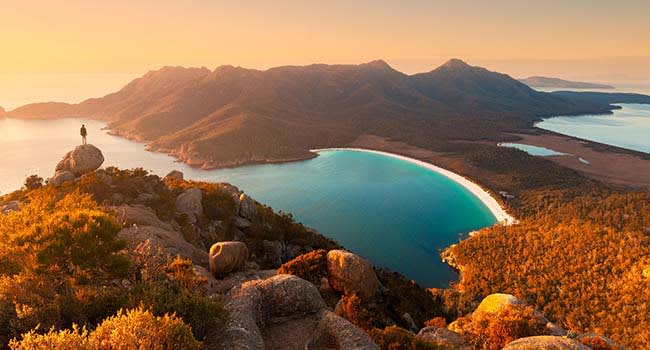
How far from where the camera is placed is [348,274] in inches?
1081

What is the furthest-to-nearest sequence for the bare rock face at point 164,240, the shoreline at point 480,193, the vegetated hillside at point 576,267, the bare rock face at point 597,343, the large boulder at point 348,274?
the shoreline at point 480,193 → the vegetated hillside at point 576,267 → the large boulder at point 348,274 → the bare rock face at point 164,240 → the bare rock face at point 597,343

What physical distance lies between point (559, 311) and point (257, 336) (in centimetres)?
6126

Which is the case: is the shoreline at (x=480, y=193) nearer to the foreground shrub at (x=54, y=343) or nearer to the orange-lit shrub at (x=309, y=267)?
the orange-lit shrub at (x=309, y=267)

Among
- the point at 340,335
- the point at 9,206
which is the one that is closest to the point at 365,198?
the point at 9,206

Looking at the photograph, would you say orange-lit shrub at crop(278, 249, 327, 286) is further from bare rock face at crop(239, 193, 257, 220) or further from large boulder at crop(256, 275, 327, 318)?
bare rock face at crop(239, 193, 257, 220)

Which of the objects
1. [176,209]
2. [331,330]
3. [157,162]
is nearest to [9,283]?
[331,330]

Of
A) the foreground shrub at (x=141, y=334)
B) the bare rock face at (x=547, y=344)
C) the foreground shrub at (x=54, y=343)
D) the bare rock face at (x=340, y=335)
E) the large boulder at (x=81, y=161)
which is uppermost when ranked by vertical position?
the large boulder at (x=81, y=161)

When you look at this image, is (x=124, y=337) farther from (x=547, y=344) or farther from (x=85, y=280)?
(x=547, y=344)

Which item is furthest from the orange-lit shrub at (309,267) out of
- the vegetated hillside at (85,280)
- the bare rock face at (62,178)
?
the bare rock face at (62,178)

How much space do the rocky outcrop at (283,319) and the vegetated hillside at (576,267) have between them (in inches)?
1889

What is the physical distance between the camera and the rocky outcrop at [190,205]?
40.6 metres

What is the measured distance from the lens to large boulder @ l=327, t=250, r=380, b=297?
27438 mm

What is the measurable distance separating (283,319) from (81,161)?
135ft

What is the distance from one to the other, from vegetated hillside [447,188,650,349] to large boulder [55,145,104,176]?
214 feet
